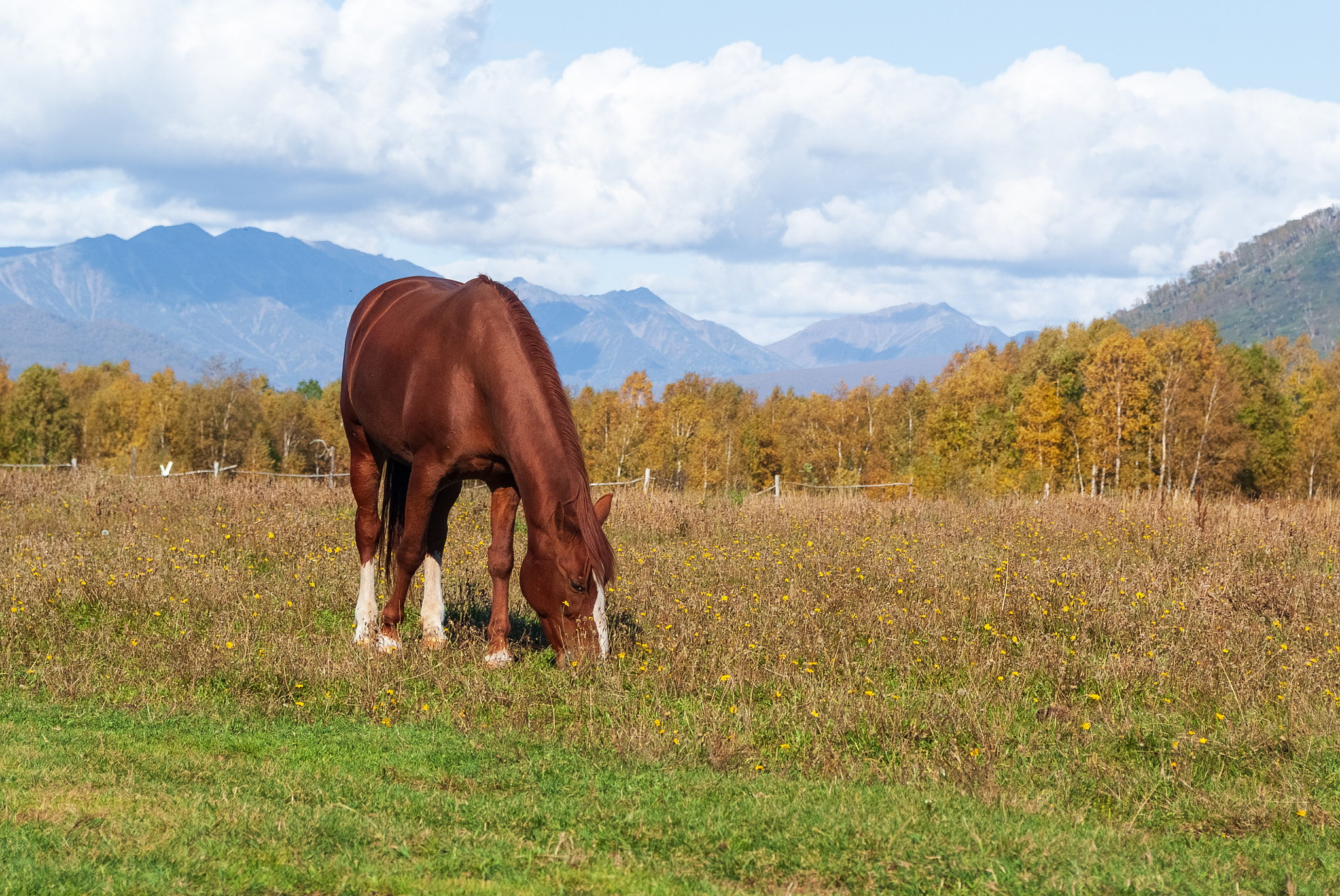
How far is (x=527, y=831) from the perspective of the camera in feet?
13.9

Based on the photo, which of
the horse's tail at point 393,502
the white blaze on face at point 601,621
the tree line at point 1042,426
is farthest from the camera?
the tree line at point 1042,426

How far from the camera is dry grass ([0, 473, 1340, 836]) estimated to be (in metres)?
5.38

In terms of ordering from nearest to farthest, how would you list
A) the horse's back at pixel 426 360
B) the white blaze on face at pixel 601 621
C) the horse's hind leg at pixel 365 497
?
the white blaze on face at pixel 601 621 < the horse's back at pixel 426 360 < the horse's hind leg at pixel 365 497

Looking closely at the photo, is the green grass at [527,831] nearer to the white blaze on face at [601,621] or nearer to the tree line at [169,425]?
the white blaze on face at [601,621]

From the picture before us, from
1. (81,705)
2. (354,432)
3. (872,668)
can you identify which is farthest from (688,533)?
(81,705)

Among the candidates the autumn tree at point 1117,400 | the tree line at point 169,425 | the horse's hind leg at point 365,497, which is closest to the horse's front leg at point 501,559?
the horse's hind leg at point 365,497

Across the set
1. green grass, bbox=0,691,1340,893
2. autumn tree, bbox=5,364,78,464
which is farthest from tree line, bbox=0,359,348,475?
green grass, bbox=0,691,1340,893

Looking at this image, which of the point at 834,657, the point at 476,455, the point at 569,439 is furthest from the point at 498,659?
the point at 834,657

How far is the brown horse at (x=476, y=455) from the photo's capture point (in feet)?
21.9

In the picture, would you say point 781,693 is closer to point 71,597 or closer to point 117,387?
point 71,597

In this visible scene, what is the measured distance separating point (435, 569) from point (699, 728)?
3.13 meters

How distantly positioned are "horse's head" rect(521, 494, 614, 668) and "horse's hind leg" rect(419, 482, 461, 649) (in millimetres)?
1364

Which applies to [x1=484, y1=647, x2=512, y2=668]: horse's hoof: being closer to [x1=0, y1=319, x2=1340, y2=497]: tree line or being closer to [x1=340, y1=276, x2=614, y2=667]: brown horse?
[x1=340, y1=276, x2=614, y2=667]: brown horse

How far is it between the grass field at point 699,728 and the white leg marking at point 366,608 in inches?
10.3
